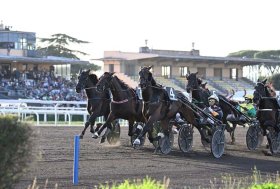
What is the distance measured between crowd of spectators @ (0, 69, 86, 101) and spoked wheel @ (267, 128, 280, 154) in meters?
23.8

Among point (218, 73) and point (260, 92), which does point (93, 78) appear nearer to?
point (260, 92)

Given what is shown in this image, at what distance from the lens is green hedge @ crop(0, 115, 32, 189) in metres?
5.62

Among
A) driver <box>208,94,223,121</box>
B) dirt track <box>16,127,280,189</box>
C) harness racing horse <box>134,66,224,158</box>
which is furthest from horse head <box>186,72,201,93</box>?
dirt track <box>16,127,280,189</box>

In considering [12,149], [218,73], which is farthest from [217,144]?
[218,73]

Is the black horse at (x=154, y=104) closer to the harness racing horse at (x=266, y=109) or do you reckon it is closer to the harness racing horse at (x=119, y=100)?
the harness racing horse at (x=119, y=100)

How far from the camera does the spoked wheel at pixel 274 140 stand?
52.7 feet

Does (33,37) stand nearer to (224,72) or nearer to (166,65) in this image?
(166,65)

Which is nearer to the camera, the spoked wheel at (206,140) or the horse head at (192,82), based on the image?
the spoked wheel at (206,140)

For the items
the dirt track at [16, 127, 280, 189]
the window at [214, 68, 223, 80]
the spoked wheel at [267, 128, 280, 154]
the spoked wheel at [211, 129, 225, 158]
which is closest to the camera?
the dirt track at [16, 127, 280, 189]

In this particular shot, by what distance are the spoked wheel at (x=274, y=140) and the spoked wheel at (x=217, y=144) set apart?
1523 millimetres

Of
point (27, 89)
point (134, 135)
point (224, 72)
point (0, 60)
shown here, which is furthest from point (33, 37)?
point (134, 135)

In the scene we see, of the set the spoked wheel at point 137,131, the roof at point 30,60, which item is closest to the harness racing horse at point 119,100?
the spoked wheel at point 137,131

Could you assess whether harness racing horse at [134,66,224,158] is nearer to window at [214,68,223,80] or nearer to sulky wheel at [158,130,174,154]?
sulky wheel at [158,130,174,154]

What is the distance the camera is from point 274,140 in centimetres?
1641
